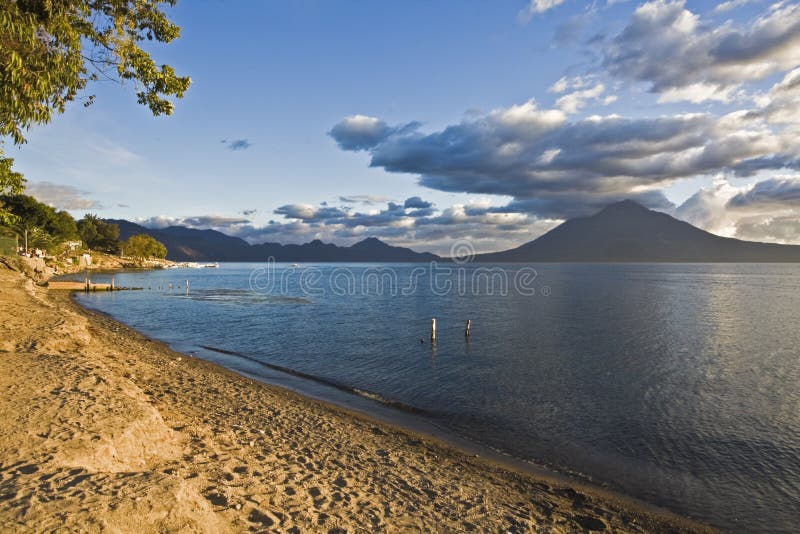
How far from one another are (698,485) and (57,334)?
28.7 meters

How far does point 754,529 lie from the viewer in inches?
458

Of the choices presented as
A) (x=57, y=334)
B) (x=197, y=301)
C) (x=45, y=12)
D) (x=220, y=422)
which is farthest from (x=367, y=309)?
(x=45, y=12)

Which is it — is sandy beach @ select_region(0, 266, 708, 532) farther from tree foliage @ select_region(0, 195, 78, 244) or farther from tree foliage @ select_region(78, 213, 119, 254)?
tree foliage @ select_region(78, 213, 119, 254)

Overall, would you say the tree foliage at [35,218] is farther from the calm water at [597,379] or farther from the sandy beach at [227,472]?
the sandy beach at [227,472]

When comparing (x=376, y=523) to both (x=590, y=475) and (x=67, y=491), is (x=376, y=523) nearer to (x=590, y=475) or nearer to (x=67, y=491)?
(x=67, y=491)

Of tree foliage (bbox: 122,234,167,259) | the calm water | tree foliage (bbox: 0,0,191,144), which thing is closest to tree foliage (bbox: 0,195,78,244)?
tree foliage (bbox: 122,234,167,259)

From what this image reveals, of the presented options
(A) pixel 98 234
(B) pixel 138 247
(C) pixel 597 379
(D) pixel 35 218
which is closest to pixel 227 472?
(C) pixel 597 379

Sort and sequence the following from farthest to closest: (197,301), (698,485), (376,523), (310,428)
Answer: (197,301), (310,428), (698,485), (376,523)

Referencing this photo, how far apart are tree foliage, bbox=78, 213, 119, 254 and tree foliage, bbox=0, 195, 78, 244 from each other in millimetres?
61004

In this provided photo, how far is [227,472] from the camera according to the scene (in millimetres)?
10141

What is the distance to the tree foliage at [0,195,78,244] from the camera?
104 meters

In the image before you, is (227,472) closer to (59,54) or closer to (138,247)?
(59,54)

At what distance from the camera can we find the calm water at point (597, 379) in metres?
14.6

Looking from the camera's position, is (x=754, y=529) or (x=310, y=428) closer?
(x=754, y=529)
